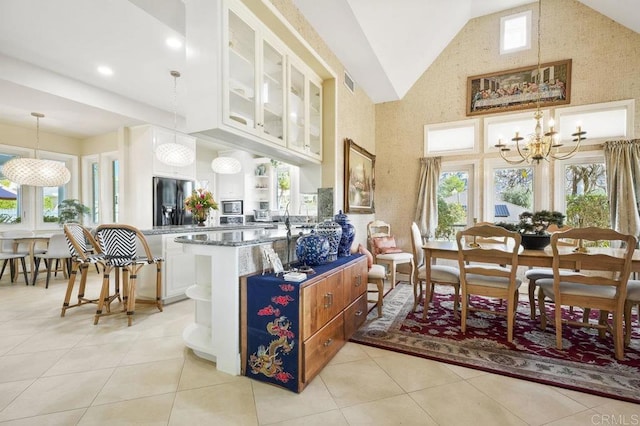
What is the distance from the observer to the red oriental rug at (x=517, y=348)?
1854 mm

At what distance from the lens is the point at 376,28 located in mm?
3193

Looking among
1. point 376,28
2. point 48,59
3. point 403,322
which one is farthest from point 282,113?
point 48,59

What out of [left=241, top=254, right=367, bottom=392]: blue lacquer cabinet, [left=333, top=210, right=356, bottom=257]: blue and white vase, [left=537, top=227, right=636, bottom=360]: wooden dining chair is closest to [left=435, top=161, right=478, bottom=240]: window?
[left=537, top=227, right=636, bottom=360]: wooden dining chair

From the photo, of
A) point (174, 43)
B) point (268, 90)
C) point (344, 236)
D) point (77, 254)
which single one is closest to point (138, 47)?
point (174, 43)

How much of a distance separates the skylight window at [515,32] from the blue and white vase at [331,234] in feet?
14.9

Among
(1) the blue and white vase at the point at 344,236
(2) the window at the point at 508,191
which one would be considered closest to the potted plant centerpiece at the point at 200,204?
(1) the blue and white vase at the point at 344,236

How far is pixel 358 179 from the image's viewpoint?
4355mm

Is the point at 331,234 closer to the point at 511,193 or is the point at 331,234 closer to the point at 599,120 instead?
the point at 511,193

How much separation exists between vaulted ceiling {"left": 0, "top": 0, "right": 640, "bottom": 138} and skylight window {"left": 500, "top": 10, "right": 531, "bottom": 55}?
0.20m

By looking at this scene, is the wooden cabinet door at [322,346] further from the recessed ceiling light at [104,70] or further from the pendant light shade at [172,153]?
the recessed ceiling light at [104,70]

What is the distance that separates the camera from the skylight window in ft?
14.7

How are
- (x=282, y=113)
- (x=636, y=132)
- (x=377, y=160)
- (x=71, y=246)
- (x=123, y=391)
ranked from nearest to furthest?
(x=123, y=391) < (x=282, y=113) < (x=71, y=246) < (x=636, y=132) < (x=377, y=160)

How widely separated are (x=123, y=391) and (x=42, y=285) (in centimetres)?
408

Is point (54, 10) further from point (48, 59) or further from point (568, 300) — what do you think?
point (568, 300)
